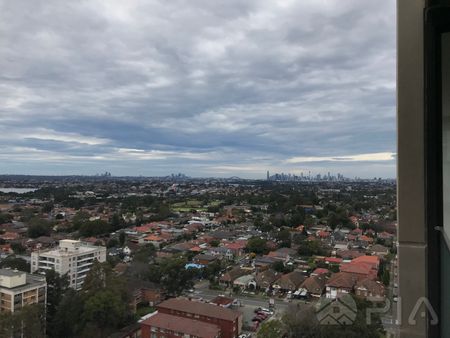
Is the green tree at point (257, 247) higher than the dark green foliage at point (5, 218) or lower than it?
lower

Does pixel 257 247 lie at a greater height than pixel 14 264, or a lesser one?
lesser

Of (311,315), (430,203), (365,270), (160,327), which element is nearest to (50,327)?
(160,327)

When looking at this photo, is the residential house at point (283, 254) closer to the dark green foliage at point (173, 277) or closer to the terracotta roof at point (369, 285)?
the dark green foliage at point (173, 277)

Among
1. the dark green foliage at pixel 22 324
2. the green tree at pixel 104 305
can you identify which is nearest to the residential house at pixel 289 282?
the green tree at pixel 104 305

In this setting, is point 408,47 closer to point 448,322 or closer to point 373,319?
point 448,322

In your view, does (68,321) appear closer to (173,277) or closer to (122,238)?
(173,277)

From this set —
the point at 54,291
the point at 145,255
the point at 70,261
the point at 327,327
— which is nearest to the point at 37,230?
the point at 70,261
